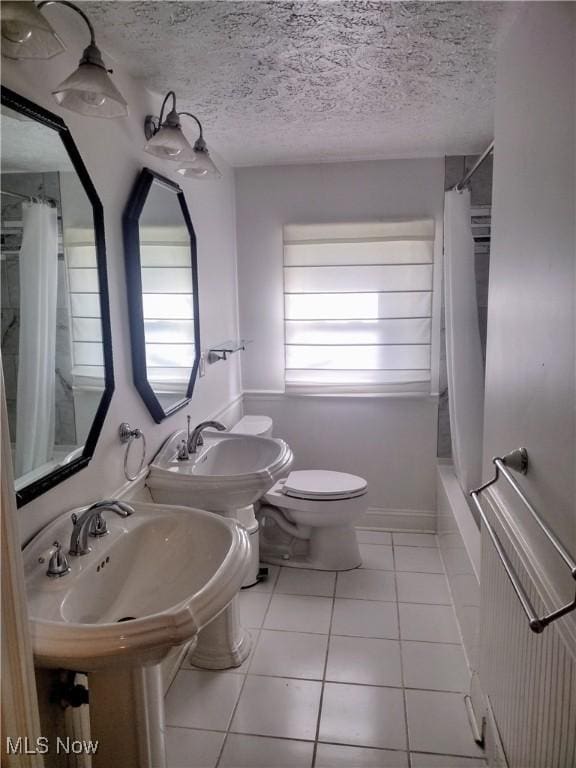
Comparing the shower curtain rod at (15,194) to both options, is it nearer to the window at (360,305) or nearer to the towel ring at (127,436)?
the towel ring at (127,436)

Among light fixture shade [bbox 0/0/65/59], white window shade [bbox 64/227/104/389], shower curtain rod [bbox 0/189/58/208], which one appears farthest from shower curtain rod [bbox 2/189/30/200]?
light fixture shade [bbox 0/0/65/59]

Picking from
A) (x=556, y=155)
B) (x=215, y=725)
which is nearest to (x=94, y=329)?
(x=556, y=155)

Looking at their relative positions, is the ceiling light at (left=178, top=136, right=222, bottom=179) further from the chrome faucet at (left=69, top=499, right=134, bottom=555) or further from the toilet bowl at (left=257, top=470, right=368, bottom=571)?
the toilet bowl at (left=257, top=470, right=368, bottom=571)

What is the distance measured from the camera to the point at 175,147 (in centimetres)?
170

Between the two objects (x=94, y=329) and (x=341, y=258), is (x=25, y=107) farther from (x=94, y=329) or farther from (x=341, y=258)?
(x=341, y=258)

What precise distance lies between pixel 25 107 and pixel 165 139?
0.51 m

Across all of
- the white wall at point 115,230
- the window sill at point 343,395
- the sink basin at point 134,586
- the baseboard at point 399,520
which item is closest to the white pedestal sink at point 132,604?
the sink basin at point 134,586

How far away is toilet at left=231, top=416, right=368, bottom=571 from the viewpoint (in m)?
2.71

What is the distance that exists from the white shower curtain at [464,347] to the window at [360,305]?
0.29 m

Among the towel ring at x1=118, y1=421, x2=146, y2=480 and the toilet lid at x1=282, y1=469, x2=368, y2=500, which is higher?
the towel ring at x1=118, y1=421, x2=146, y2=480

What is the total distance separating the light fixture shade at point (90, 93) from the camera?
1.22 metres

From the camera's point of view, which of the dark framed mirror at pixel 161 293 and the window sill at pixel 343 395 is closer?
the dark framed mirror at pixel 161 293

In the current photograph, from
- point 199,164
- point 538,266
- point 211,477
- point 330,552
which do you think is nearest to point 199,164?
point 199,164

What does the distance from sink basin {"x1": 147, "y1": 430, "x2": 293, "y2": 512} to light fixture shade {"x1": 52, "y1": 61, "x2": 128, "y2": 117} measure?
46.3 inches
